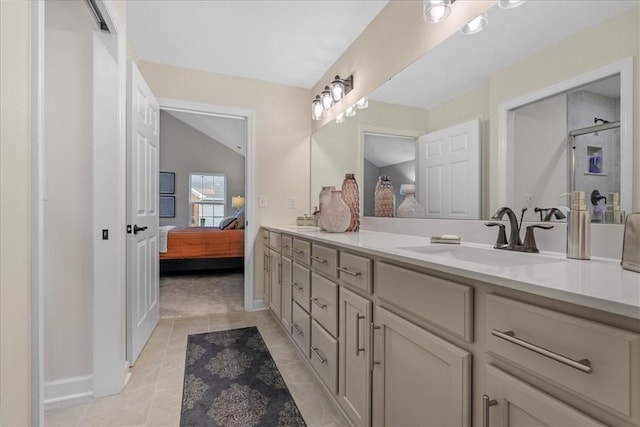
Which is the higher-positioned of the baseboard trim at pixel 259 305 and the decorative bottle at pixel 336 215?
the decorative bottle at pixel 336 215

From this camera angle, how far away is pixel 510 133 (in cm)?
126

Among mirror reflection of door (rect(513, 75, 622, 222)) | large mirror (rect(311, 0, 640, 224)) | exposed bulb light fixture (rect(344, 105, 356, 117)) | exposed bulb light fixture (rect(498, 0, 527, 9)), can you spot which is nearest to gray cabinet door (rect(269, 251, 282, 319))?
large mirror (rect(311, 0, 640, 224))

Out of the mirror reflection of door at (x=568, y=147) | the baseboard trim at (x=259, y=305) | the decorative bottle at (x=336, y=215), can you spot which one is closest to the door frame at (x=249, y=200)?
the baseboard trim at (x=259, y=305)

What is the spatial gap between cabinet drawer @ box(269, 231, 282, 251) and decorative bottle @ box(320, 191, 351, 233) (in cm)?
48

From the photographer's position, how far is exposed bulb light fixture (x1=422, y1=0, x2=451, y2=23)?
4.89 ft

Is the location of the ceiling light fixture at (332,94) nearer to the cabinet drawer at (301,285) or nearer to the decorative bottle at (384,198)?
the decorative bottle at (384,198)

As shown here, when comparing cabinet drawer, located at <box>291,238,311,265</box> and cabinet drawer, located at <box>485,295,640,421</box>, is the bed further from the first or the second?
cabinet drawer, located at <box>485,295,640,421</box>

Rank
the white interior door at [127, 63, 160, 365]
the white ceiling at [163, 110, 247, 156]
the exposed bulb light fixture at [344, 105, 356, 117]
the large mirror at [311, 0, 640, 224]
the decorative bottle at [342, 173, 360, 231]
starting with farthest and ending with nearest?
the white ceiling at [163, 110, 247, 156]
the exposed bulb light fixture at [344, 105, 356, 117]
the decorative bottle at [342, 173, 360, 231]
the white interior door at [127, 63, 160, 365]
the large mirror at [311, 0, 640, 224]

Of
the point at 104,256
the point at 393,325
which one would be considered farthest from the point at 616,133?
the point at 104,256

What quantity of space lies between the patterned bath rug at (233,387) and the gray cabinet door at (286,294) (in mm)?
239

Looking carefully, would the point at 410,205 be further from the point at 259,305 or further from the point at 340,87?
the point at 259,305

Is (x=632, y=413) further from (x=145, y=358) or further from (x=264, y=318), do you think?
(x=264, y=318)

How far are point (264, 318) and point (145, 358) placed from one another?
40.6 inches

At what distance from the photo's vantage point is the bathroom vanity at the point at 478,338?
50cm
